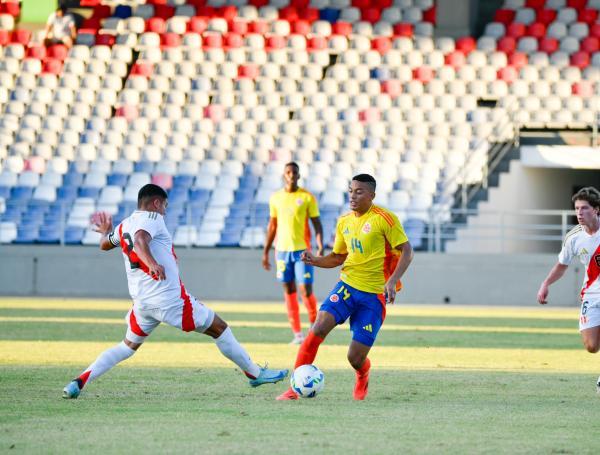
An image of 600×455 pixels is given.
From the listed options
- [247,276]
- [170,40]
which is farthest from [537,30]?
[247,276]

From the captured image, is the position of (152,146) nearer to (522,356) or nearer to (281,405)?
(522,356)

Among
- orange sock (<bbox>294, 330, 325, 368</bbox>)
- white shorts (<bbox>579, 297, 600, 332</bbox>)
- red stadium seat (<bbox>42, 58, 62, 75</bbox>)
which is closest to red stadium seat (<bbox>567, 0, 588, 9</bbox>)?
red stadium seat (<bbox>42, 58, 62, 75</bbox>)

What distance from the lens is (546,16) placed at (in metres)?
33.8

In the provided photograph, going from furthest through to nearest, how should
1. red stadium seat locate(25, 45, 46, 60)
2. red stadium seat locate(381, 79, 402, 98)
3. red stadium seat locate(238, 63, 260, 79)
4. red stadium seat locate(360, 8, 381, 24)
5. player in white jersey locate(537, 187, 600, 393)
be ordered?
red stadium seat locate(360, 8, 381, 24) < red stadium seat locate(25, 45, 46, 60) < red stadium seat locate(238, 63, 260, 79) < red stadium seat locate(381, 79, 402, 98) < player in white jersey locate(537, 187, 600, 393)

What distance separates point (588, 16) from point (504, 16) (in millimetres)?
2326

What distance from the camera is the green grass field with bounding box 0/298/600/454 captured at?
730cm

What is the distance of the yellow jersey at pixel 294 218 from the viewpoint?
15461 millimetres

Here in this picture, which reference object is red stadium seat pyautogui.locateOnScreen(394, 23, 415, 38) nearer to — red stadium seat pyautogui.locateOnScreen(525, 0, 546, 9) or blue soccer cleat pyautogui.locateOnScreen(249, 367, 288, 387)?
red stadium seat pyautogui.locateOnScreen(525, 0, 546, 9)

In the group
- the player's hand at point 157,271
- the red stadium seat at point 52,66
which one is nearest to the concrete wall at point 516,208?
the red stadium seat at point 52,66

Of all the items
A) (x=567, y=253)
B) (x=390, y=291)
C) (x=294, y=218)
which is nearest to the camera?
(x=390, y=291)

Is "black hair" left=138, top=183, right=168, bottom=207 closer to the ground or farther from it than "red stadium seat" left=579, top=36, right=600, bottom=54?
closer to the ground

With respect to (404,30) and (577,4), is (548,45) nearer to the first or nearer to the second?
(577,4)

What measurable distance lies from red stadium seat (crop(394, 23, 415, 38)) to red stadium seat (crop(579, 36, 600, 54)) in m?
4.58

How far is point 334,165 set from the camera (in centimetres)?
2845
